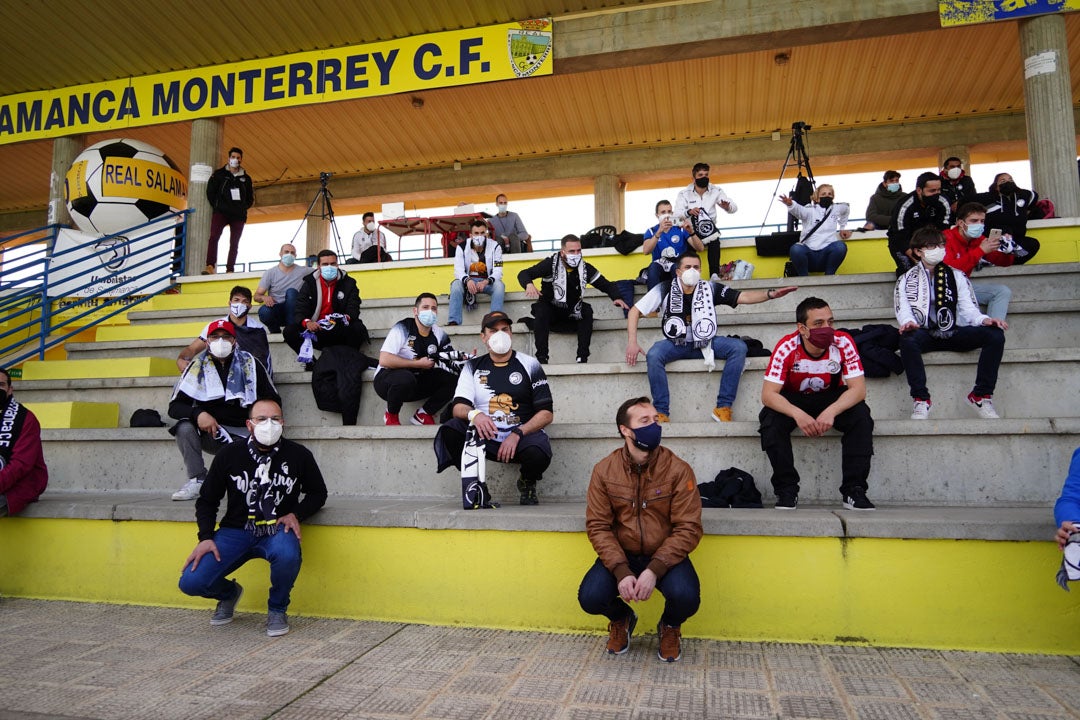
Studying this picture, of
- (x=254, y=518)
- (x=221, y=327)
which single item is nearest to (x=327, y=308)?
(x=221, y=327)

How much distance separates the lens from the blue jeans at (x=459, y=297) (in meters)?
6.77

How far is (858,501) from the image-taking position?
3.64 m

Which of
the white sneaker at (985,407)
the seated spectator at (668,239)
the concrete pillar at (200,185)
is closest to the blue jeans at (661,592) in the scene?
the white sneaker at (985,407)

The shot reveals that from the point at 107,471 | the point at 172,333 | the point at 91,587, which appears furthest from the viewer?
the point at 172,333

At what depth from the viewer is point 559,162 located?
14.0 meters

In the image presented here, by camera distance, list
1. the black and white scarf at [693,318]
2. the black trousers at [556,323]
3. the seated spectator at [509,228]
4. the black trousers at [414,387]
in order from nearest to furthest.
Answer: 1. the black and white scarf at [693,318]
2. the black trousers at [414,387]
3. the black trousers at [556,323]
4. the seated spectator at [509,228]

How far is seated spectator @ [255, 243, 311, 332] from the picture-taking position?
6695 millimetres

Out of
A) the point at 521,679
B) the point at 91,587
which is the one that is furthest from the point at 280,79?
the point at 521,679

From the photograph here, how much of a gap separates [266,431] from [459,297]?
11.3 ft

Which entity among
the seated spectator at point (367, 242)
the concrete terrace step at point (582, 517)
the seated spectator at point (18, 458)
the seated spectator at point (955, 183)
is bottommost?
the concrete terrace step at point (582, 517)

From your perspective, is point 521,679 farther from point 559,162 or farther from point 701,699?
point 559,162

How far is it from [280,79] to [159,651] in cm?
892

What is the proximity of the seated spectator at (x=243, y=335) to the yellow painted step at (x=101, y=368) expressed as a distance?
863 mm

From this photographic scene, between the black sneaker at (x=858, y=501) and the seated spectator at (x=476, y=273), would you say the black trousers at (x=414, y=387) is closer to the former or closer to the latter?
the seated spectator at (x=476, y=273)
